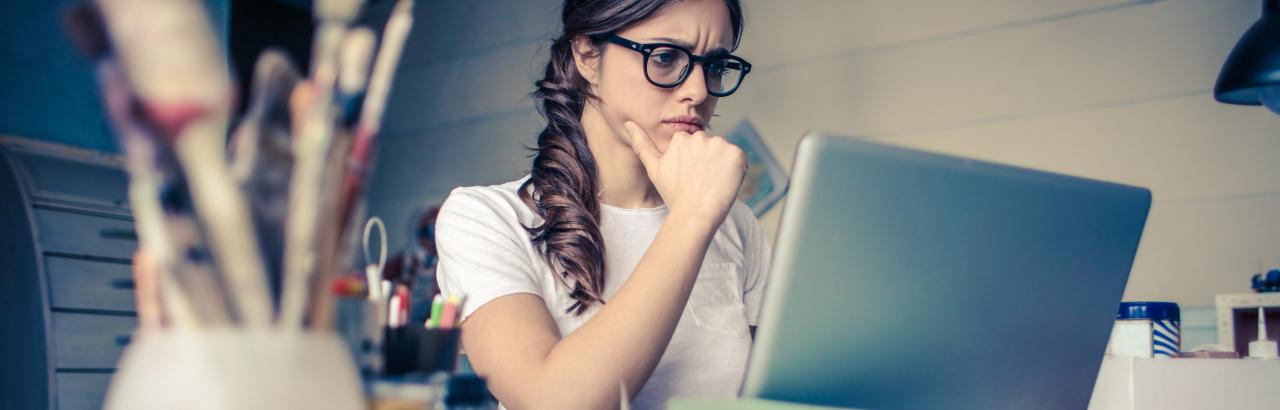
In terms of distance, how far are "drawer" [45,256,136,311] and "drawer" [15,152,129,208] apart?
0.07 meters

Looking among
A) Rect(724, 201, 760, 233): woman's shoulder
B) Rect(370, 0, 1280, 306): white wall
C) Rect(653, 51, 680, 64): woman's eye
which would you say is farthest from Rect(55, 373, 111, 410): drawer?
Rect(370, 0, 1280, 306): white wall

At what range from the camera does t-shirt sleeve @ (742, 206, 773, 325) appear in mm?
1516

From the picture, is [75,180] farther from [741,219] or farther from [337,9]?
[741,219]

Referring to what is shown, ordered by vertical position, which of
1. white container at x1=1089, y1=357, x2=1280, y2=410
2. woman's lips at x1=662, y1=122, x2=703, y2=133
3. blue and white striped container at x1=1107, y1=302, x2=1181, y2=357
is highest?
woman's lips at x1=662, y1=122, x2=703, y2=133

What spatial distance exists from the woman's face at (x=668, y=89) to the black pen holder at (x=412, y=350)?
682 millimetres

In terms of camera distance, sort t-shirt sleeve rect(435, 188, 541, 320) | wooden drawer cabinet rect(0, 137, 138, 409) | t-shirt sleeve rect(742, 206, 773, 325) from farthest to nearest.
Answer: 1. t-shirt sleeve rect(742, 206, 773, 325)
2. t-shirt sleeve rect(435, 188, 541, 320)
3. wooden drawer cabinet rect(0, 137, 138, 409)

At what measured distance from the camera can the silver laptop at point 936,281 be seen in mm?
711

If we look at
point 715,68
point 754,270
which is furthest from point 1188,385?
point 715,68

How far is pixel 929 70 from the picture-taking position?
2828mm

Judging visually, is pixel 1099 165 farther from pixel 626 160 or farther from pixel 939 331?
Result: pixel 939 331

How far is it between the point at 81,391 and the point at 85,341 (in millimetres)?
56

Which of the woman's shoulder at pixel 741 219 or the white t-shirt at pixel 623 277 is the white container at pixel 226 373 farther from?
the woman's shoulder at pixel 741 219

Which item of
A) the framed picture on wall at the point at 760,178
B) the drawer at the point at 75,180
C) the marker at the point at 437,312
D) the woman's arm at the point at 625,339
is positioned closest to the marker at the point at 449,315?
the marker at the point at 437,312

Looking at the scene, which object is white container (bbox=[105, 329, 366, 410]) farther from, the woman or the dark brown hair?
the dark brown hair
